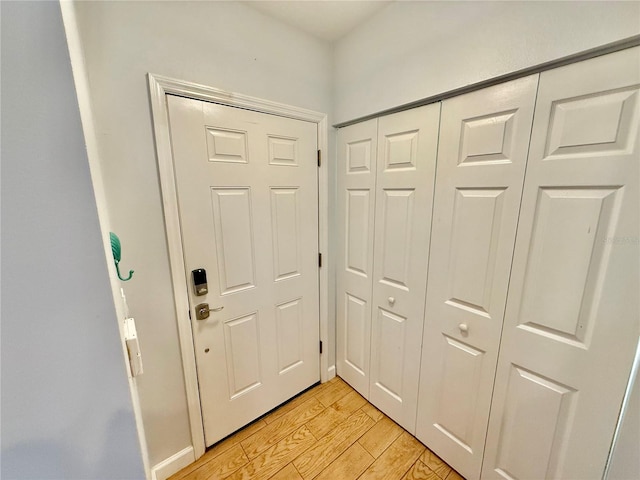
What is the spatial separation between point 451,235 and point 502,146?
42 cm

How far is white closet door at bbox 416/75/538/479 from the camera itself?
3.24 feet

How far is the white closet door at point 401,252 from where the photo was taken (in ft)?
4.15

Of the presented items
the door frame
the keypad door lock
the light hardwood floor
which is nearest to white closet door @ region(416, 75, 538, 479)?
the light hardwood floor

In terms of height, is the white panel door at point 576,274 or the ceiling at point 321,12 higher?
the ceiling at point 321,12

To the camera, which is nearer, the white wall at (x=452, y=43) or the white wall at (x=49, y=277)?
the white wall at (x=49, y=277)

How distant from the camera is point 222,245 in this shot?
134 cm

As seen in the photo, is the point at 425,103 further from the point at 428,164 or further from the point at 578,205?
the point at 578,205

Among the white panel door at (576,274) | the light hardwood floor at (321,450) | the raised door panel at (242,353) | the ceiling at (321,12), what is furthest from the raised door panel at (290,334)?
the ceiling at (321,12)

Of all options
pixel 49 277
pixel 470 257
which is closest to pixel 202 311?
pixel 49 277

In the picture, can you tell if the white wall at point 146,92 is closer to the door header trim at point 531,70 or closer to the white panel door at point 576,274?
the door header trim at point 531,70

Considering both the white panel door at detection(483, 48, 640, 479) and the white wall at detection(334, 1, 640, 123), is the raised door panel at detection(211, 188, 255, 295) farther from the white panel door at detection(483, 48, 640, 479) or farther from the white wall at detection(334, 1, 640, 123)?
the white panel door at detection(483, 48, 640, 479)

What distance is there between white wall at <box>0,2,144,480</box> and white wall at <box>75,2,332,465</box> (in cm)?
79

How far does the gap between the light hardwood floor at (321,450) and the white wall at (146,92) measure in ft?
0.91

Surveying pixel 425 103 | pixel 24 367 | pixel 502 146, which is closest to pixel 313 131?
pixel 425 103
